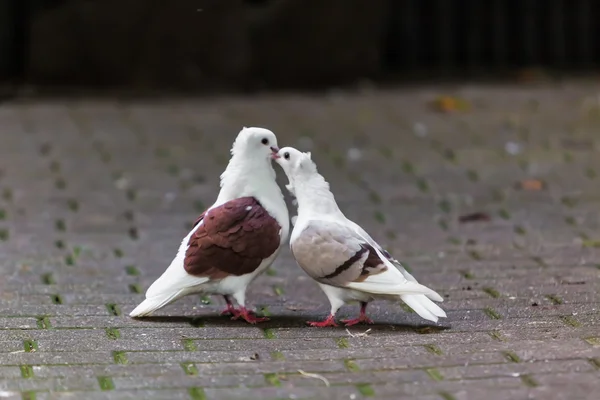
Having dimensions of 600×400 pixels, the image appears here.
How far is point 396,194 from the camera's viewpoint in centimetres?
721

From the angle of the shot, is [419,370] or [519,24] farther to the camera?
[519,24]

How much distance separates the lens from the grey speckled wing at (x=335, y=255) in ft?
14.2

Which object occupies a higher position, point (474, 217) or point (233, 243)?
point (233, 243)

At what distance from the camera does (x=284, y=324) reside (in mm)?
4555

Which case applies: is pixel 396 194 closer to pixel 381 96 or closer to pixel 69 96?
pixel 381 96

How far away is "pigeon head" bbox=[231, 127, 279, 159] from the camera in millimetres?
4594

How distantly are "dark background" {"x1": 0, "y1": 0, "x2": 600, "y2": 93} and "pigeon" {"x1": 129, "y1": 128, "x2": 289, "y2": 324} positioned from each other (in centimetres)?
596

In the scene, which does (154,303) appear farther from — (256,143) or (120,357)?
(256,143)

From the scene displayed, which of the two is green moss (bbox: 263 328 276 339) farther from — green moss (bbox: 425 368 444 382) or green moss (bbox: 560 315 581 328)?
green moss (bbox: 560 315 581 328)

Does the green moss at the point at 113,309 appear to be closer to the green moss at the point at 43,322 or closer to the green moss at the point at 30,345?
the green moss at the point at 43,322

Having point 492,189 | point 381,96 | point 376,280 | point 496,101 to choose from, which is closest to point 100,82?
point 381,96

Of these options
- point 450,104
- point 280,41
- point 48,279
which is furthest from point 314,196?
point 280,41

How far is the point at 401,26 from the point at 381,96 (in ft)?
5.47

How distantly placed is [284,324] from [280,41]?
6582mm
